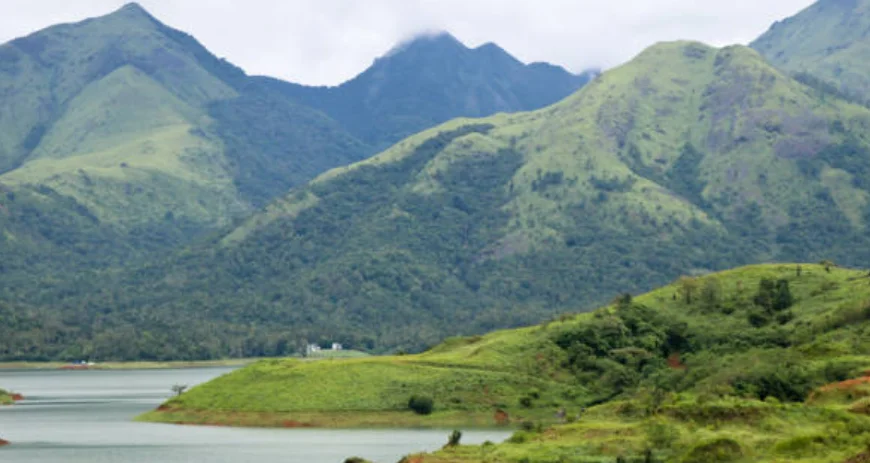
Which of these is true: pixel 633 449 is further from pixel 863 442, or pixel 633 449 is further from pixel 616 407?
pixel 616 407

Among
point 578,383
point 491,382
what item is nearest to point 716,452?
point 491,382

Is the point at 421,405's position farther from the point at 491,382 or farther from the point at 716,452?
the point at 716,452

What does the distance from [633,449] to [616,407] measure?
3219cm

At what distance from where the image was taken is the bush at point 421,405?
183 meters

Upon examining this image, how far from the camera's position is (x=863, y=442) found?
94500 millimetres

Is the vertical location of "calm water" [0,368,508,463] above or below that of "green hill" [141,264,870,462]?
below

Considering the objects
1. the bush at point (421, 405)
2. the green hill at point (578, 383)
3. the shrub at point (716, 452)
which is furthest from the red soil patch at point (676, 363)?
the shrub at point (716, 452)

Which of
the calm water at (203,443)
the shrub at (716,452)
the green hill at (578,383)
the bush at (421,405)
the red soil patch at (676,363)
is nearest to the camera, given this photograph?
the shrub at (716,452)

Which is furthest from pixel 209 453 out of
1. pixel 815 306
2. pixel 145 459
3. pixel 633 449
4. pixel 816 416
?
pixel 815 306

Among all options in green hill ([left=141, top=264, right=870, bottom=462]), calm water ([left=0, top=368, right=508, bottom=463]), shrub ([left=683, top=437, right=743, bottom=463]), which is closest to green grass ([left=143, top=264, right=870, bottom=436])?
green hill ([left=141, top=264, right=870, bottom=462])

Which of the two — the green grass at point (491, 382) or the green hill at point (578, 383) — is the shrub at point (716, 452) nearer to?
the green hill at point (578, 383)

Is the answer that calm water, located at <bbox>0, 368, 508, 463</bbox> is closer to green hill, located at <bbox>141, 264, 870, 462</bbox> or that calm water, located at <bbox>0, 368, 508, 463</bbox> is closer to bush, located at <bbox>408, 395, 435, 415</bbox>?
green hill, located at <bbox>141, 264, 870, 462</bbox>

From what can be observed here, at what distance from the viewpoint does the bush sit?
183m

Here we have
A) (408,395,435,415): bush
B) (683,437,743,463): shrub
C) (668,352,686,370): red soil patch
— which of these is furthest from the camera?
(668,352,686,370): red soil patch
